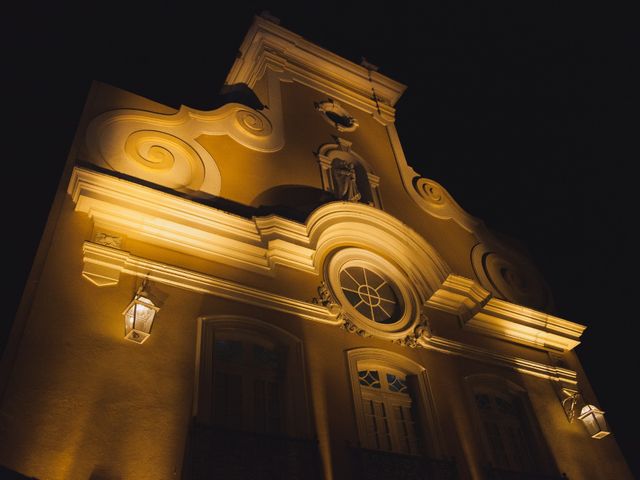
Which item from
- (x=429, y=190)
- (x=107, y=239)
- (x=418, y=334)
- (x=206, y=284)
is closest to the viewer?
(x=107, y=239)

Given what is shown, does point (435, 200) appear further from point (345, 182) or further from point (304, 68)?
point (304, 68)

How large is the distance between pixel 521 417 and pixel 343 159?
6406 mm

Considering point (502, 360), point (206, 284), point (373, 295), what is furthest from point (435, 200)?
point (206, 284)

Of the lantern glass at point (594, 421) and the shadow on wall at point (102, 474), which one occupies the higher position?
the lantern glass at point (594, 421)

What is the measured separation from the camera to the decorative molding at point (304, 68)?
1538 centimetres

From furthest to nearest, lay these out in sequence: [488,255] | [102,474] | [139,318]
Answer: [488,255], [139,318], [102,474]

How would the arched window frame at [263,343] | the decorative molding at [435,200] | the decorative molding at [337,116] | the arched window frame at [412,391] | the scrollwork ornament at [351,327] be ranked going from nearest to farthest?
1. the arched window frame at [263,343]
2. the arched window frame at [412,391]
3. the scrollwork ornament at [351,327]
4. the decorative molding at [435,200]
5. the decorative molding at [337,116]

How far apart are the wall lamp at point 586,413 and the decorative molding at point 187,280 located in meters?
4.87

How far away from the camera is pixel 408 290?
1183cm

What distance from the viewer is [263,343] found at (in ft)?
31.3

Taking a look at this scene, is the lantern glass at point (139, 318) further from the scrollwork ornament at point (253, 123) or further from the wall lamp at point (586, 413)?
the wall lamp at point (586, 413)

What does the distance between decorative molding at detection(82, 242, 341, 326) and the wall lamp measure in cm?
487

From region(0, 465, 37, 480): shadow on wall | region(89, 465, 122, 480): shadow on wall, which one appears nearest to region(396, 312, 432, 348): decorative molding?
region(89, 465, 122, 480): shadow on wall

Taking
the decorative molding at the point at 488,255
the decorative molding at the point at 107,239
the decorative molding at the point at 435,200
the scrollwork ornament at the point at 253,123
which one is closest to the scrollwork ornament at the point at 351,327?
the decorative molding at the point at 107,239
